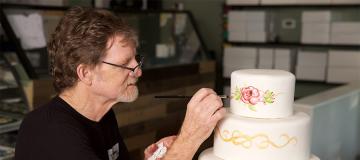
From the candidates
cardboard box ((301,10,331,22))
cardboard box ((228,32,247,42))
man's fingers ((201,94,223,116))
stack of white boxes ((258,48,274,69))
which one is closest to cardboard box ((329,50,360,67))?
cardboard box ((301,10,331,22))

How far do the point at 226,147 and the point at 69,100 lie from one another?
509 mm

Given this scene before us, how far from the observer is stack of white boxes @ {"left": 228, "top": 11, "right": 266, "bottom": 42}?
205 inches

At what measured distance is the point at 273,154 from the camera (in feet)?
4.29

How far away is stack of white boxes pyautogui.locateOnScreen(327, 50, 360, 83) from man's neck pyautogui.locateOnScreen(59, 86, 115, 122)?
12.5 ft

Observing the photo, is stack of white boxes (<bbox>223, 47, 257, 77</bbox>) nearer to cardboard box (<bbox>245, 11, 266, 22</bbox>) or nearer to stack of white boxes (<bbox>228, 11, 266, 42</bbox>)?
stack of white boxes (<bbox>228, 11, 266, 42</bbox>)

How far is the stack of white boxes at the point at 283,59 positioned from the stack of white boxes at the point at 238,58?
0.86ft

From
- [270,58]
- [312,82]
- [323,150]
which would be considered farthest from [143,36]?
[323,150]

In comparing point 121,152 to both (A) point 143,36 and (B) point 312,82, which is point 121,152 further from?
(B) point 312,82

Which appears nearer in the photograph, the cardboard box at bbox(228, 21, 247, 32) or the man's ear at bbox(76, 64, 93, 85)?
the man's ear at bbox(76, 64, 93, 85)

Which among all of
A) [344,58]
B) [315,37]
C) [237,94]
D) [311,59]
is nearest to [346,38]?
[344,58]

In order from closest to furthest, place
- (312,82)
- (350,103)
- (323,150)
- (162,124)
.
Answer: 1. (323,150)
2. (350,103)
3. (162,124)
4. (312,82)

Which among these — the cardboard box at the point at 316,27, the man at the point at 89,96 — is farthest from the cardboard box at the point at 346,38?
the man at the point at 89,96

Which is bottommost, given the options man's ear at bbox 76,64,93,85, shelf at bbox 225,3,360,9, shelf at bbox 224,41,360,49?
shelf at bbox 224,41,360,49

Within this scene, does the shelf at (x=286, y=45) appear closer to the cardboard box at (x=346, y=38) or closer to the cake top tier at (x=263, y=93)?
the cardboard box at (x=346, y=38)
